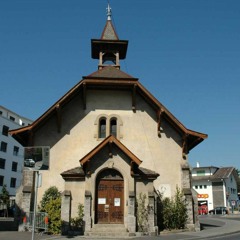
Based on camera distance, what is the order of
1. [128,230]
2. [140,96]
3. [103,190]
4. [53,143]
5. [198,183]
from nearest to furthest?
[128,230] < [103,190] < [53,143] < [140,96] < [198,183]

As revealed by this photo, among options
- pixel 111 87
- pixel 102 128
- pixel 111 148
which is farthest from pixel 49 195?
pixel 111 87

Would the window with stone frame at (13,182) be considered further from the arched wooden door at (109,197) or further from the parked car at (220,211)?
the arched wooden door at (109,197)

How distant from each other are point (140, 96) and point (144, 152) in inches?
158

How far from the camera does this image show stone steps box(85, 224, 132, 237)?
60.0ft

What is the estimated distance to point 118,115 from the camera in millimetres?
23203

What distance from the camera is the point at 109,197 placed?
2016 cm

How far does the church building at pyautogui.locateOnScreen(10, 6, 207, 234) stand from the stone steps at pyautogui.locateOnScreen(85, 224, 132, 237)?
1.19ft

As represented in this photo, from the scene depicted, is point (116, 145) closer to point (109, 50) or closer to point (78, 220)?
point (78, 220)

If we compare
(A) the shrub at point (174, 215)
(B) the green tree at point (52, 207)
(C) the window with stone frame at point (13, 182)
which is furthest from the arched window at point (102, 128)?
(C) the window with stone frame at point (13, 182)

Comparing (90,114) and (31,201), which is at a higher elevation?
(90,114)

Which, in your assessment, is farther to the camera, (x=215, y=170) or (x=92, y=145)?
(x=215, y=170)

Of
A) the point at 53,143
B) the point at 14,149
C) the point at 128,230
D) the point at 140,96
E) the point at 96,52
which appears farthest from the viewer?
the point at 14,149

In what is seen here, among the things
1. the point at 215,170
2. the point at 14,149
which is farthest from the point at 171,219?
the point at 14,149

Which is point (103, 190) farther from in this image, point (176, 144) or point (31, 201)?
point (176, 144)
